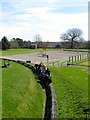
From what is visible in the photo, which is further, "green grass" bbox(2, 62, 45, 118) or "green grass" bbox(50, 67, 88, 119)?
"green grass" bbox(50, 67, 88, 119)

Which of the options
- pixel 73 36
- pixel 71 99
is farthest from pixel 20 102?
pixel 73 36

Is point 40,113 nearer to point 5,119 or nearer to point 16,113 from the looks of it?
point 16,113

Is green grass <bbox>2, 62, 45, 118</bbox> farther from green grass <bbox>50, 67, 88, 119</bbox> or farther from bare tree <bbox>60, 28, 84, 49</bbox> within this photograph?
bare tree <bbox>60, 28, 84, 49</bbox>

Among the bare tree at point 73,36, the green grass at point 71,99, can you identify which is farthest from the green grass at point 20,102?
the bare tree at point 73,36

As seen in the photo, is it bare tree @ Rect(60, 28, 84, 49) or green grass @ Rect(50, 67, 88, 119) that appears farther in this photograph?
bare tree @ Rect(60, 28, 84, 49)

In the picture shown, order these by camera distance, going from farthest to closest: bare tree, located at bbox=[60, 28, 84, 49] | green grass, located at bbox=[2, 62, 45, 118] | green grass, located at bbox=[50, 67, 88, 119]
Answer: bare tree, located at bbox=[60, 28, 84, 49] < green grass, located at bbox=[50, 67, 88, 119] < green grass, located at bbox=[2, 62, 45, 118]

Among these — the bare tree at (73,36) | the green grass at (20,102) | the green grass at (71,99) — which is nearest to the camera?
the green grass at (20,102)

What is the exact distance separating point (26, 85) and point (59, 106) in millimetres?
4439

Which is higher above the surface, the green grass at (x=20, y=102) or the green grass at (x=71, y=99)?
the green grass at (x=20, y=102)

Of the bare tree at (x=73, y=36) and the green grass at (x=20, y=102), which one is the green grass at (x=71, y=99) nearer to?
the green grass at (x=20, y=102)

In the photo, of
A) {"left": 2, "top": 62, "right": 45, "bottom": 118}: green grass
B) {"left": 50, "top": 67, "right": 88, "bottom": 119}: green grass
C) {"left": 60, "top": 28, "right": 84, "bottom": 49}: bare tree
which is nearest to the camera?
{"left": 2, "top": 62, "right": 45, "bottom": 118}: green grass

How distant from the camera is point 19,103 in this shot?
1466cm

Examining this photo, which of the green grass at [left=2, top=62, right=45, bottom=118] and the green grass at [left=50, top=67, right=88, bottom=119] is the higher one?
the green grass at [left=2, top=62, right=45, bottom=118]

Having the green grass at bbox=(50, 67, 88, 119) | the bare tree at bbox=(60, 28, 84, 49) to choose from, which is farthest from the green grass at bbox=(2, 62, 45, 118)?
the bare tree at bbox=(60, 28, 84, 49)
